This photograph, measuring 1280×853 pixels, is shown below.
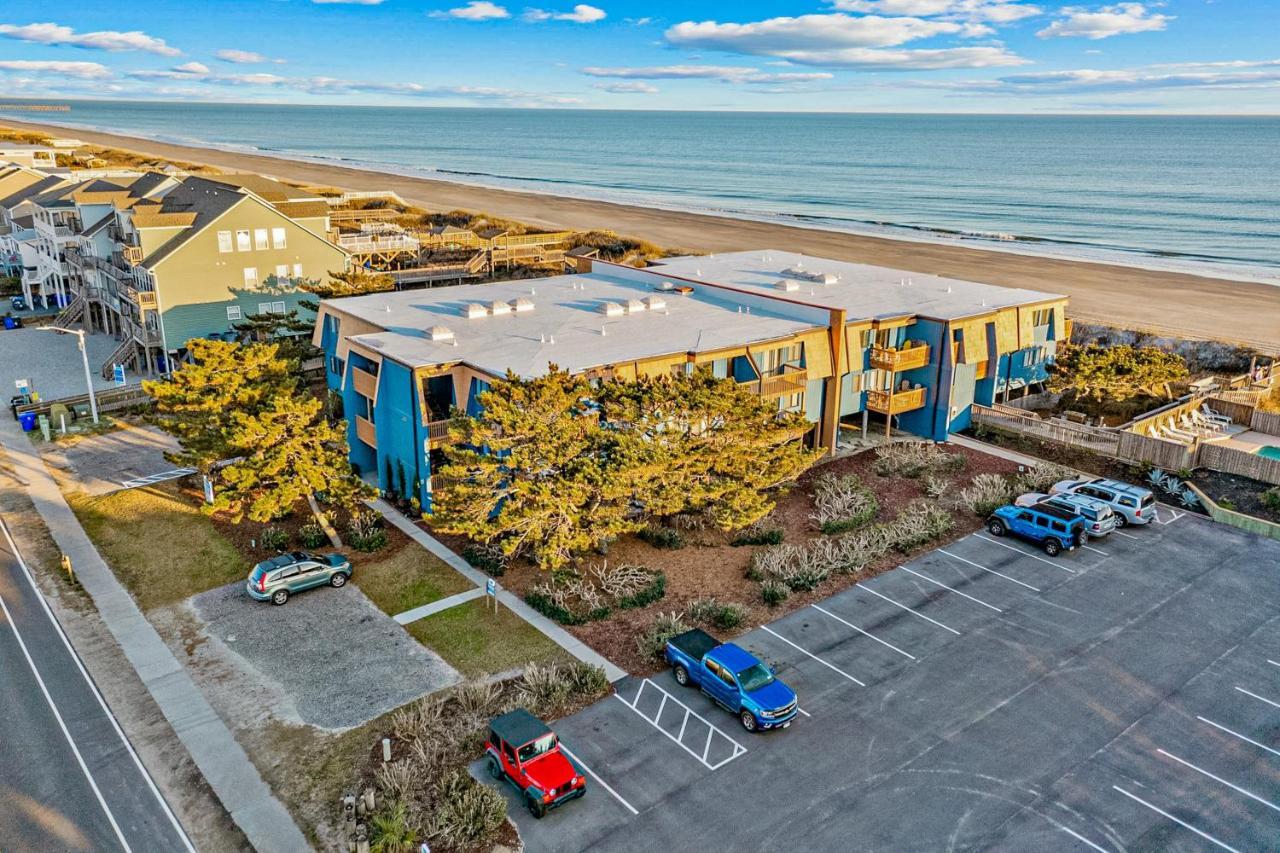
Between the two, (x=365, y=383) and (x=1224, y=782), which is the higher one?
(x=365, y=383)

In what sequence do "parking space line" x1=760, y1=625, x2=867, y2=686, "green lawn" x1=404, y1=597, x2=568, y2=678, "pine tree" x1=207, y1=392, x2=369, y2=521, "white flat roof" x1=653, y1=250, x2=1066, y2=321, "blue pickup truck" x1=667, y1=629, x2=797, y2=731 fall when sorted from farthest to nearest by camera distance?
1. "white flat roof" x1=653, y1=250, x2=1066, y2=321
2. "pine tree" x1=207, y1=392, x2=369, y2=521
3. "green lawn" x1=404, y1=597, x2=568, y2=678
4. "parking space line" x1=760, y1=625, x2=867, y2=686
5. "blue pickup truck" x1=667, y1=629, x2=797, y2=731

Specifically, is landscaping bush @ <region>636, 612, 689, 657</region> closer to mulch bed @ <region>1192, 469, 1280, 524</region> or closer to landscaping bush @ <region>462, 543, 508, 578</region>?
landscaping bush @ <region>462, 543, 508, 578</region>

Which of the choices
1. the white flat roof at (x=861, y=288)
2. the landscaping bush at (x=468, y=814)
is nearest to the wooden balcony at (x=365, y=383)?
the landscaping bush at (x=468, y=814)

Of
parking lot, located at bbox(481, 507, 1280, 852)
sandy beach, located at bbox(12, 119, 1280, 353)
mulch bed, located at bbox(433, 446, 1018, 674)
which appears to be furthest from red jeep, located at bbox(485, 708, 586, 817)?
sandy beach, located at bbox(12, 119, 1280, 353)

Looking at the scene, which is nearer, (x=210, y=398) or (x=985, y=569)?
(x=985, y=569)

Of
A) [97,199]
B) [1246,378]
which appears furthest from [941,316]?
[97,199]

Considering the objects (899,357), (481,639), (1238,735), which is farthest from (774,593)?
(899,357)

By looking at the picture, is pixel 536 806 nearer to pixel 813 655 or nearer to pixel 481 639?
pixel 481 639
